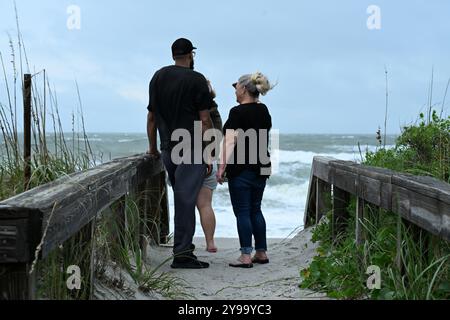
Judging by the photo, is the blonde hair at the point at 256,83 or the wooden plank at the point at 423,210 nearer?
the wooden plank at the point at 423,210

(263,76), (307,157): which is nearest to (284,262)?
(263,76)

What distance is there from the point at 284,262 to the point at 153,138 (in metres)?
1.61

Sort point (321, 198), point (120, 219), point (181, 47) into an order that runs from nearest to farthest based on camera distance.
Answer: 1. point (120, 219)
2. point (181, 47)
3. point (321, 198)

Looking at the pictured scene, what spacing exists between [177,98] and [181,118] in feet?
0.54

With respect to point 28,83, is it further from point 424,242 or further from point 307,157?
point 307,157

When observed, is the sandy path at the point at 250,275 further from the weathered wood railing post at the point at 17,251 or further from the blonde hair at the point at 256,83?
the weathered wood railing post at the point at 17,251

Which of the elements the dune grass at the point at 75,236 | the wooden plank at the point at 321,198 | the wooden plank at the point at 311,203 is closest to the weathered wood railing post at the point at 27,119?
the dune grass at the point at 75,236

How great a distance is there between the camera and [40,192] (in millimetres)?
3035

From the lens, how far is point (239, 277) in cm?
567

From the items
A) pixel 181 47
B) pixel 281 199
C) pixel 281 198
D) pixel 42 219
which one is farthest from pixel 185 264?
pixel 281 198

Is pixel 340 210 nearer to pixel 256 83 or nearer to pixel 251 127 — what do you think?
pixel 251 127

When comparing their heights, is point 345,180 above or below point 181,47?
below

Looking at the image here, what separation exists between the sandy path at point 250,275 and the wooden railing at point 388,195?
0.53 meters

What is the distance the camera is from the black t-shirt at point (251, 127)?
5836mm
